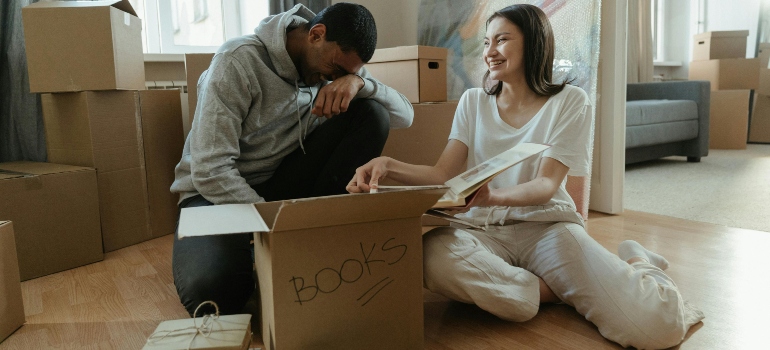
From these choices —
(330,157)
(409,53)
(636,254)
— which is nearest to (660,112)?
(409,53)

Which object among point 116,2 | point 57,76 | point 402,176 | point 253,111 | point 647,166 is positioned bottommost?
point 647,166

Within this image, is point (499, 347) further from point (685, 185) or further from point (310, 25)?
point (685, 185)

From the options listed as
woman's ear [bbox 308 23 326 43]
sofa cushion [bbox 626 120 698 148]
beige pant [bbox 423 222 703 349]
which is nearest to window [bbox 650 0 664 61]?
sofa cushion [bbox 626 120 698 148]

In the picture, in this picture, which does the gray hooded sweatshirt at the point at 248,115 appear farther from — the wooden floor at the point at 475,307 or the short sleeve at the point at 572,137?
the short sleeve at the point at 572,137

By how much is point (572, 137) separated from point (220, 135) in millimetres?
769

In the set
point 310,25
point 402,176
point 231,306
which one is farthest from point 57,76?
point 402,176

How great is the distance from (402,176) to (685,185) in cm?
217

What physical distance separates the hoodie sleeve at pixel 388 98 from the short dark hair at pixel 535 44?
0.38 metres

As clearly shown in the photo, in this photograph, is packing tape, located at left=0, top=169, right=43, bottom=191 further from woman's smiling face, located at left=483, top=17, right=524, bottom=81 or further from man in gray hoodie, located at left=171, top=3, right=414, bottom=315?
woman's smiling face, located at left=483, top=17, right=524, bottom=81

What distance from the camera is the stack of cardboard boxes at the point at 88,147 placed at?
1.74 meters

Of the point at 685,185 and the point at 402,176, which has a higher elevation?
the point at 402,176

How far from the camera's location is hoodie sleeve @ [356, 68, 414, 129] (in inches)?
61.2

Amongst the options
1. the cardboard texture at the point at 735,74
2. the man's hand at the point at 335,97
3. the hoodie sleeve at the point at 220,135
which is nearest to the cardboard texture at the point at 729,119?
the cardboard texture at the point at 735,74

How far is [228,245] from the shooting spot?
4.19 ft
